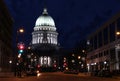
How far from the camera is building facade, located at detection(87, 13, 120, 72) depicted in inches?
4006

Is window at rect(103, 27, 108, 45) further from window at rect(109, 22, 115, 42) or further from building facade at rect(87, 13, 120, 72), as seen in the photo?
window at rect(109, 22, 115, 42)

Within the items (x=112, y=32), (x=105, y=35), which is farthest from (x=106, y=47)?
(x=112, y=32)

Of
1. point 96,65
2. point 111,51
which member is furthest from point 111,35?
point 96,65

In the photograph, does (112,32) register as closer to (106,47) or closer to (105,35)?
(106,47)

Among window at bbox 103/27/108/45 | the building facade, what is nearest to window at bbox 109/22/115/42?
the building facade

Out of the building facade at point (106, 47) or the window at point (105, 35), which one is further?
the window at point (105, 35)

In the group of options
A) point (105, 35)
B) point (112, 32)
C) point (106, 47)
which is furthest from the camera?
point (105, 35)

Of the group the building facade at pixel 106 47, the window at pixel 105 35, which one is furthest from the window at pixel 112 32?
the window at pixel 105 35

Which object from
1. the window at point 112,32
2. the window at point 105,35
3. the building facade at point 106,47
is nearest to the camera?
the building facade at point 106,47

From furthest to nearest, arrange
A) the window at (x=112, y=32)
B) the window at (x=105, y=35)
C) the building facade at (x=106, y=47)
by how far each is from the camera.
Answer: the window at (x=105, y=35)
the window at (x=112, y=32)
the building facade at (x=106, y=47)

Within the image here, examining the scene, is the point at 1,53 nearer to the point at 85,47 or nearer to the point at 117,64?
the point at 117,64

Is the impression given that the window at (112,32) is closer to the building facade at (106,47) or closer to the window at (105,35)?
the building facade at (106,47)

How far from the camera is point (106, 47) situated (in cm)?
11575

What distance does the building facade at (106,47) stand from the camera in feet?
334
